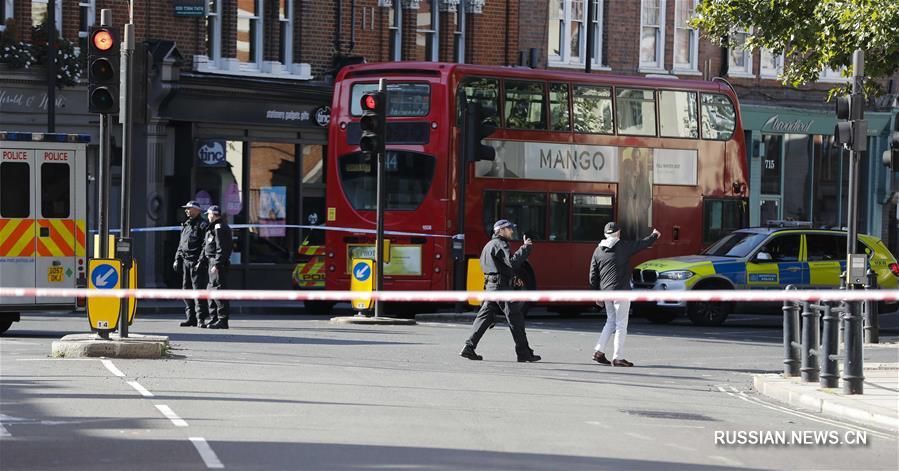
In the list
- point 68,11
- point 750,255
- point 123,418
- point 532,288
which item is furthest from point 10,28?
point 123,418

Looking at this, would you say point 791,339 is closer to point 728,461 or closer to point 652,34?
point 728,461

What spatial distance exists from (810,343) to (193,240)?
1011cm

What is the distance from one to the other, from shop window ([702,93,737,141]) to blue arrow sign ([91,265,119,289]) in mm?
15098

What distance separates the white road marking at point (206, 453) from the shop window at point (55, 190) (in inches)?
420

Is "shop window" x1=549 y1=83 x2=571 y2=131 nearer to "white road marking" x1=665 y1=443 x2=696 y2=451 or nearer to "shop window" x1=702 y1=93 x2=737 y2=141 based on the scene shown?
"shop window" x1=702 y1=93 x2=737 y2=141

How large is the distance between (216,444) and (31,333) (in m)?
11.1

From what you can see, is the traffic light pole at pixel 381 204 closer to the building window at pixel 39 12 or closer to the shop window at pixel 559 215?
the shop window at pixel 559 215

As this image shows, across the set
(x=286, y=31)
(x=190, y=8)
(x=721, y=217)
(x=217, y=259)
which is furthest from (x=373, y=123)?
(x=286, y=31)

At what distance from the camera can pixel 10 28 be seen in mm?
29469

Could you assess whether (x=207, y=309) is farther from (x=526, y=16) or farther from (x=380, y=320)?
(x=526, y=16)

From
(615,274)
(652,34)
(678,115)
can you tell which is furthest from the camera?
(652,34)

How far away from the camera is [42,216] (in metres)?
20.1

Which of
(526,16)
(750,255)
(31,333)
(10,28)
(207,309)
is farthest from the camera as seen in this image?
(526,16)

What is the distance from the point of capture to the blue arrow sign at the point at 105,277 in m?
15.9
